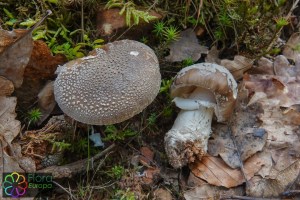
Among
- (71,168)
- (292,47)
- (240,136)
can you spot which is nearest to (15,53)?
(71,168)

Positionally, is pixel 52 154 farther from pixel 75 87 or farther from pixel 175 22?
pixel 175 22

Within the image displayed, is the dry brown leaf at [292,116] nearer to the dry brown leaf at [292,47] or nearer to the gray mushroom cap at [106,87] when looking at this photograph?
the dry brown leaf at [292,47]

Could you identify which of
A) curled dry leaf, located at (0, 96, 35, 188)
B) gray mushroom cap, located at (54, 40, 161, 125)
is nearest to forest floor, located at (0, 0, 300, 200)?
curled dry leaf, located at (0, 96, 35, 188)

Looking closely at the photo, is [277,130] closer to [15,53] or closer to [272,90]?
[272,90]

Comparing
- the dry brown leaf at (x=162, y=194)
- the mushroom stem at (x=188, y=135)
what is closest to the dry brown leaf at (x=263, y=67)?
the mushroom stem at (x=188, y=135)

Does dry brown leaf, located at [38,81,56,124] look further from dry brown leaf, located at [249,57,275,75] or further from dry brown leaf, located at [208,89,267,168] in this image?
dry brown leaf, located at [249,57,275,75]
